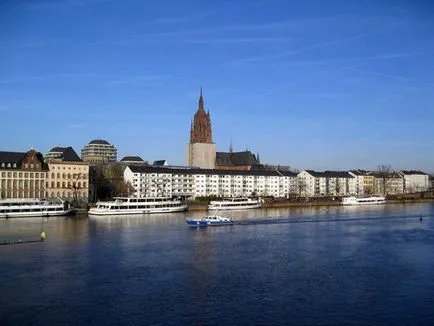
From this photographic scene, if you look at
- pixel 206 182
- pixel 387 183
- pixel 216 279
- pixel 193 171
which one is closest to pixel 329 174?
pixel 387 183

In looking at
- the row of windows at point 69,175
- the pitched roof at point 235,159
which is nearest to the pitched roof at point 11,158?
the row of windows at point 69,175

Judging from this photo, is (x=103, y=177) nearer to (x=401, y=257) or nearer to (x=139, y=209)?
(x=139, y=209)

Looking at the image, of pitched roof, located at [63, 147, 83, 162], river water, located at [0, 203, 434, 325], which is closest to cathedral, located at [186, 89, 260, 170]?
pitched roof, located at [63, 147, 83, 162]

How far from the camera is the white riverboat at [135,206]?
79312mm

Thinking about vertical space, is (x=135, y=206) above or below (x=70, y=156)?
below

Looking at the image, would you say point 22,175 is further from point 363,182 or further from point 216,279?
point 363,182

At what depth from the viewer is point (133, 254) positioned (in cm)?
3925

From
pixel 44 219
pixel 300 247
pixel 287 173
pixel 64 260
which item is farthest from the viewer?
pixel 287 173

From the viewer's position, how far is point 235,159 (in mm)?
163875

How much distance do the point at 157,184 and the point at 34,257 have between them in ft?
274

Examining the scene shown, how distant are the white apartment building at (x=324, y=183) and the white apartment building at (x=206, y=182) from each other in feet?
20.9

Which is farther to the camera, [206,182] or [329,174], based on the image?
[329,174]

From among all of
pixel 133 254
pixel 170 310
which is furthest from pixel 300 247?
pixel 170 310

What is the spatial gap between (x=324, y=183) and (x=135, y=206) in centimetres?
8532
